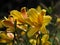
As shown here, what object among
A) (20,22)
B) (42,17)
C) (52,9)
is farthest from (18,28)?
(52,9)

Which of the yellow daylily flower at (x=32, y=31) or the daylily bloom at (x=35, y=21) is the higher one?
the daylily bloom at (x=35, y=21)

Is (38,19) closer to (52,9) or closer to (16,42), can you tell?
(16,42)

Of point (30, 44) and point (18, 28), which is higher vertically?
point (18, 28)

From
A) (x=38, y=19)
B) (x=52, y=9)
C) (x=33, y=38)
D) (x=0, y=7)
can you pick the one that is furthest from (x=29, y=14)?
(x=0, y=7)

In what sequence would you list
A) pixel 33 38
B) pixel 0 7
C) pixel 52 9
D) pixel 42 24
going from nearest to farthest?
1. pixel 42 24
2. pixel 33 38
3. pixel 52 9
4. pixel 0 7

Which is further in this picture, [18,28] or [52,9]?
[52,9]

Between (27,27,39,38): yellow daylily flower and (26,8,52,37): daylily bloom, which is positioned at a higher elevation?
(26,8,52,37): daylily bloom

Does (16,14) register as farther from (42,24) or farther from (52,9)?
(52,9)

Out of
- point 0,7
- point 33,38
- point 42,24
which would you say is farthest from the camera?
point 0,7

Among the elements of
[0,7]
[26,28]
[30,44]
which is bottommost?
[0,7]
